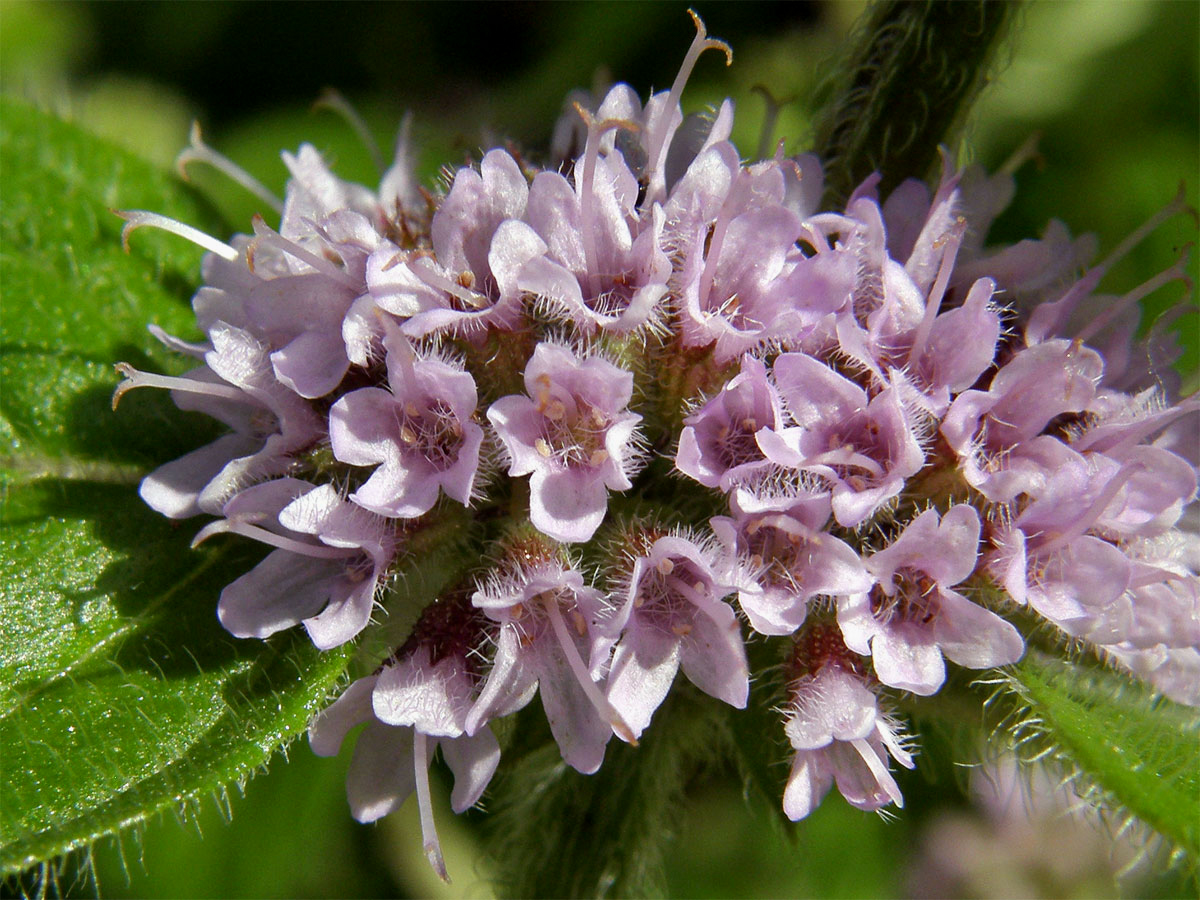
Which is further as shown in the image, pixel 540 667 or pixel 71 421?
pixel 71 421

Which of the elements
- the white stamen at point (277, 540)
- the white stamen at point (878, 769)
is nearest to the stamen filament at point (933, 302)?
the white stamen at point (878, 769)

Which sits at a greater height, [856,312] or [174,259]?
[856,312]

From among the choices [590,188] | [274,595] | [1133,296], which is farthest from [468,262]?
[1133,296]

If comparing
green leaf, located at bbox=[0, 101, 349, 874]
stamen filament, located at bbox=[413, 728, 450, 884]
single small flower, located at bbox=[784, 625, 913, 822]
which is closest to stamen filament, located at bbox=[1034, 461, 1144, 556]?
single small flower, located at bbox=[784, 625, 913, 822]

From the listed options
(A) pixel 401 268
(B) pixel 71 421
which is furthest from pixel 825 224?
(B) pixel 71 421

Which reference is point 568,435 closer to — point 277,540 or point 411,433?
point 411,433

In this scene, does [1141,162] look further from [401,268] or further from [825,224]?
[401,268]

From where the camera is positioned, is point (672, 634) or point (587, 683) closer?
point (587, 683)
